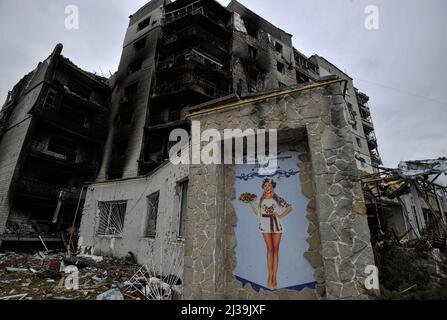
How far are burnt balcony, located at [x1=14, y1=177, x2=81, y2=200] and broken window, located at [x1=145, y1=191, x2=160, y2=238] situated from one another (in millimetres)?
13182

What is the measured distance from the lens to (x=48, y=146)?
2061 cm

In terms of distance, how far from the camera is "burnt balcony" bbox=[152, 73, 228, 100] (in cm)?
2017

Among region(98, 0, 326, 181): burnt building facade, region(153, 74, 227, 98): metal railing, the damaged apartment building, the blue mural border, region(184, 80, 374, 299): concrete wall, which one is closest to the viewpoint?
region(184, 80, 374, 299): concrete wall

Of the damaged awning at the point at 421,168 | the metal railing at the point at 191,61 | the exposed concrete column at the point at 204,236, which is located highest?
the metal railing at the point at 191,61

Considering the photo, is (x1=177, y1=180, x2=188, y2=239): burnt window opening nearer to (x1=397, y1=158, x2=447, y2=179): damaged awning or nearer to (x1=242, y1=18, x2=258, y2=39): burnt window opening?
(x1=397, y1=158, x2=447, y2=179): damaged awning

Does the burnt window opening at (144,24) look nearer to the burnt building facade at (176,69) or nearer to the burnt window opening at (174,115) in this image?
the burnt building facade at (176,69)

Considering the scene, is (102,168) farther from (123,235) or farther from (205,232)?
(205,232)

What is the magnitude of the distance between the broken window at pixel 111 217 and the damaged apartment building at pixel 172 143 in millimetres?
67

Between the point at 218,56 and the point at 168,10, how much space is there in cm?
883

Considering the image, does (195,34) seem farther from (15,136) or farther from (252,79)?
(15,136)

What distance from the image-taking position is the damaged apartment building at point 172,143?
12.5ft

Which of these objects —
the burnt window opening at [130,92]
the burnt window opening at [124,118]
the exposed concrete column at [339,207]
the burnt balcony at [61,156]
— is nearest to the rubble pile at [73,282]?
the exposed concrete column at [339,207]
